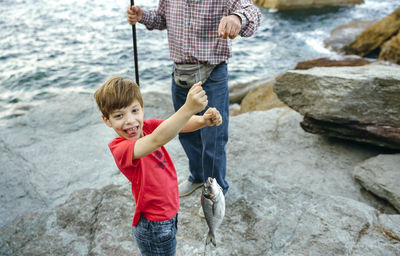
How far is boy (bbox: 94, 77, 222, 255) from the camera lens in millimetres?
1661

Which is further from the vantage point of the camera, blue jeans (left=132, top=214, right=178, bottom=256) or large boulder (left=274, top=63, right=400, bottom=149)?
large boulder (left=274, top=63, right=400, bottom=149)

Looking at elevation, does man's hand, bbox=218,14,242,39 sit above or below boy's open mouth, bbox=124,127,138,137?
above

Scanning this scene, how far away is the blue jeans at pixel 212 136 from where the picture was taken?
9.34 ft

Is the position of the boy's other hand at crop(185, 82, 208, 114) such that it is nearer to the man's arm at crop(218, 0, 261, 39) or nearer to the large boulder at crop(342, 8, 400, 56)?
the man's arm at crop(218, 0, 261, 39)

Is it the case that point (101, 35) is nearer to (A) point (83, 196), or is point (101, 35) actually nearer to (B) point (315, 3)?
(A) point (83, 196)

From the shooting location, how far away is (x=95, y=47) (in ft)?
35.7

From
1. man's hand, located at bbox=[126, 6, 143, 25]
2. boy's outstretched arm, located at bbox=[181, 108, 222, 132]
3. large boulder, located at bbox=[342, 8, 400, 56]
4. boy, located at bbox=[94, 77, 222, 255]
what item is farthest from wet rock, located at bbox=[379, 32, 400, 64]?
boy, located at bbox=[94, 77, 222, 255]

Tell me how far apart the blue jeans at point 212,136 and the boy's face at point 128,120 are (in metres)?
1.07

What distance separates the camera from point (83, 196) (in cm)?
344

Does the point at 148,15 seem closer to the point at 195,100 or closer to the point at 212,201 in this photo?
the point at 195,100

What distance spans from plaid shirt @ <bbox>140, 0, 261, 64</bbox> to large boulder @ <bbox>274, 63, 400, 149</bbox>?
1776mm

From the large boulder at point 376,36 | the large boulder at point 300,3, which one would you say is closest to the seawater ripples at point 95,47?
the large boulder at point 300,3

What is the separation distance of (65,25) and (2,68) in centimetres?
405

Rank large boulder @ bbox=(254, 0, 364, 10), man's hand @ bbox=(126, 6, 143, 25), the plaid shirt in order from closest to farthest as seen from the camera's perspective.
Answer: the plaid shirt → man's hand @ bbox=(126, 6, 143, 25) → large boulder @ bbox=(254, 0, 364, 10)
